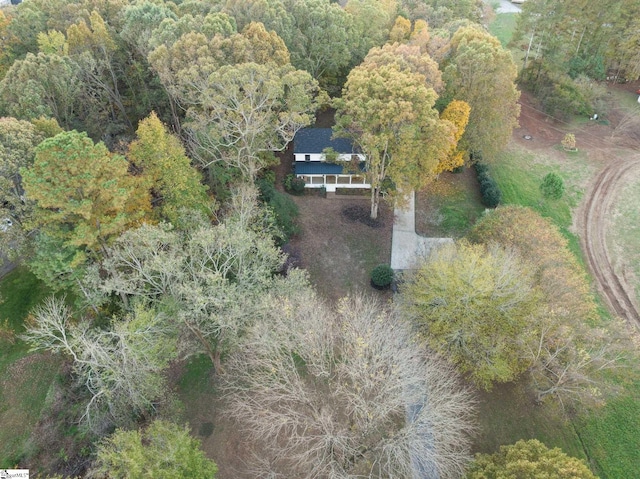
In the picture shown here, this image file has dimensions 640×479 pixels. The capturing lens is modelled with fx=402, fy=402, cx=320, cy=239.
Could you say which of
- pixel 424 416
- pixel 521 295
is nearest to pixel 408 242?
pixel 521 295

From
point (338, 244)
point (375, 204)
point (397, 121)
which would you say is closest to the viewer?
point (397, 121)

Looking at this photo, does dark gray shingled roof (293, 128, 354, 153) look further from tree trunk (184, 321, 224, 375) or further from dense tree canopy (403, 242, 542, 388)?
tree trunk (184, 321, 224, 375)

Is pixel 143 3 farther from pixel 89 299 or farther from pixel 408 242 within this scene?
pixel 408 242

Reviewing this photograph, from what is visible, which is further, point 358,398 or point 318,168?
point 318,168

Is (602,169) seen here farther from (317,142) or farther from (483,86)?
(317,142)

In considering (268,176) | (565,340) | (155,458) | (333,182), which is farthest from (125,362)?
(333,182)
